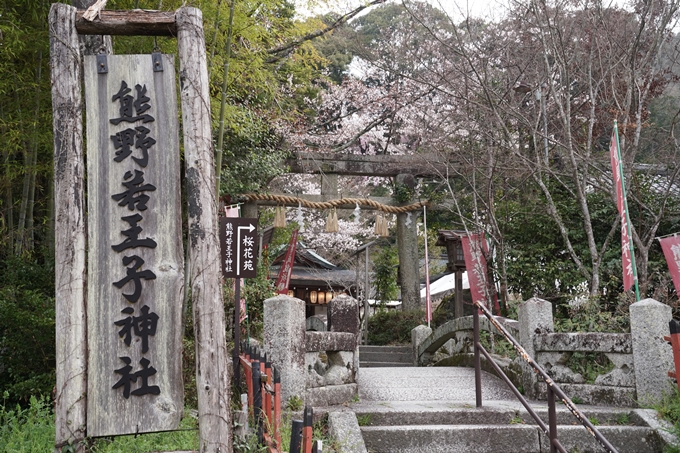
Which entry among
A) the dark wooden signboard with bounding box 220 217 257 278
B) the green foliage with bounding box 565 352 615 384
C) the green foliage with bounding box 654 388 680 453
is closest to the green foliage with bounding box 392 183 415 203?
the dark wooden signboard with bounding box 220 217 257 278

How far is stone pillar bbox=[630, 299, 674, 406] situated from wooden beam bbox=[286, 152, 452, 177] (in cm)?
914

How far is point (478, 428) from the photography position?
17.6ft

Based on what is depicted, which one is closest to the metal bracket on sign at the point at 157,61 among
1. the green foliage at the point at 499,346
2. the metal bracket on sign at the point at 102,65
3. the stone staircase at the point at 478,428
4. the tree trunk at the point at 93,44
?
the metal bracket on sign at the point at 102,65

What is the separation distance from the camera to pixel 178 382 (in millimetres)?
3414

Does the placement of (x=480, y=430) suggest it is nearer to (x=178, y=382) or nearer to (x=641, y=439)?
(x=641, y=439)

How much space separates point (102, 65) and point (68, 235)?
3.41ft

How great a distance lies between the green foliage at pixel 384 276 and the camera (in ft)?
64.8

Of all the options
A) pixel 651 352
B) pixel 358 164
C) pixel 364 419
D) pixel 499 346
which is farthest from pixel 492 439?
pixel 358 164

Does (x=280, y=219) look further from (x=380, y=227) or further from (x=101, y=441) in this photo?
(x=101, y=441)

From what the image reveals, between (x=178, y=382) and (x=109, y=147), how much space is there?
4.67 feet

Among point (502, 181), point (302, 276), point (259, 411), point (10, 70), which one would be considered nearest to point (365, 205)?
point (502, 181)

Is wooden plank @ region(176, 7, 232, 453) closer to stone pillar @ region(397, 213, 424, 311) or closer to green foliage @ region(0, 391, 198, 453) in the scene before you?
green foliage @ region(0, 391, 198, 453)

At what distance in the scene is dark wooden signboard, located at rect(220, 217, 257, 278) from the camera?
26.5ft

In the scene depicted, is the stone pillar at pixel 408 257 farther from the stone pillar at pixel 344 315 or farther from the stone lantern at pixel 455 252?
the stone pillar at pixel 344 315
